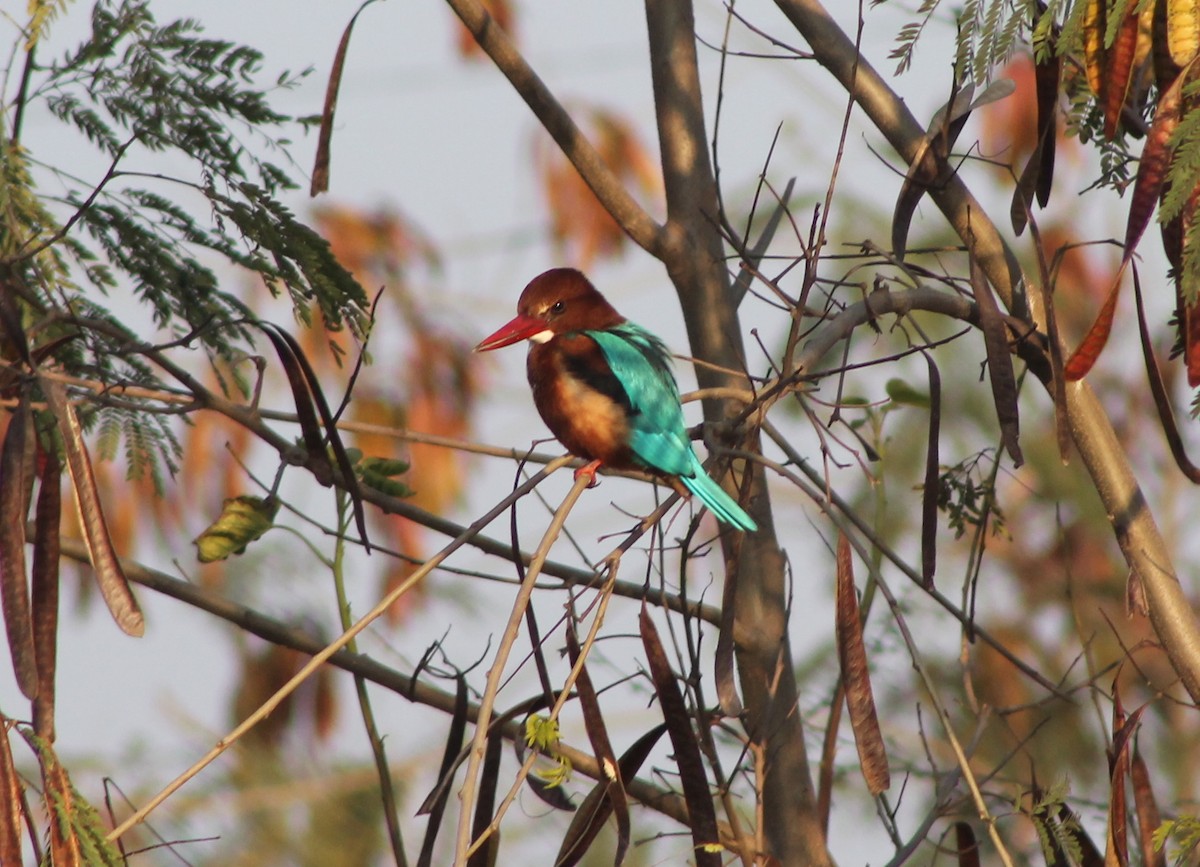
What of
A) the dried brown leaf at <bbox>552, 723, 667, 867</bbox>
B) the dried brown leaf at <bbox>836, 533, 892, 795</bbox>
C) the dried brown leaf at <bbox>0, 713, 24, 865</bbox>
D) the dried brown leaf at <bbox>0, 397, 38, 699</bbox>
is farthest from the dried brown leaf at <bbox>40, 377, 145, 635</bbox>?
the dried brown leaf at <bbox>836, 533, 892, 795</bbox>

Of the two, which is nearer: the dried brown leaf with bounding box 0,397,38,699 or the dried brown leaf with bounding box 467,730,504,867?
the dried brown leaf with bounding box 0,397,38,699

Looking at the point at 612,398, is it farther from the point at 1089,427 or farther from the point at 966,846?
the point at 966,846

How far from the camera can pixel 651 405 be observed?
3.14 meters

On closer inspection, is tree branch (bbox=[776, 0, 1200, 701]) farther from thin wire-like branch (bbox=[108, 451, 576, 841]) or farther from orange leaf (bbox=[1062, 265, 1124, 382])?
thin wire-like branch (bbox=[108, 451, 576, 841])

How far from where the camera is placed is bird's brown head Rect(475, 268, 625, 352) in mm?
3666

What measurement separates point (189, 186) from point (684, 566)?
3.80 ft

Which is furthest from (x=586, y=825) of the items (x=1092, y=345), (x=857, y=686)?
(x=1092, y=345)

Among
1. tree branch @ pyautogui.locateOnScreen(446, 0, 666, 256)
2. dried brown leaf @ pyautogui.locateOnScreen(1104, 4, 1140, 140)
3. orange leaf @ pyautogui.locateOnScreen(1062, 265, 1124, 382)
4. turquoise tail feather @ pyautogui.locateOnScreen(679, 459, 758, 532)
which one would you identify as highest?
tree branch @ pyautogui.locateOnScreen(446, 0, 666, 256)

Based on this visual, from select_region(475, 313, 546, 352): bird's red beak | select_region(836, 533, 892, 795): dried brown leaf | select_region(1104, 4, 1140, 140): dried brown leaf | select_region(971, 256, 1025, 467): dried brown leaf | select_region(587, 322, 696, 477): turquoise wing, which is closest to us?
select_region(836, 533, 892, 795): dried brown leaf

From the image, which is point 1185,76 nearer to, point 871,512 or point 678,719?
point 678,719

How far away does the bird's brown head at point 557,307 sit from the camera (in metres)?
3.67

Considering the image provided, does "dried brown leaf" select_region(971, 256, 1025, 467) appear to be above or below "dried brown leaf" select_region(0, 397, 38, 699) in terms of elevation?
above

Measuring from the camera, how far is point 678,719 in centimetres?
195

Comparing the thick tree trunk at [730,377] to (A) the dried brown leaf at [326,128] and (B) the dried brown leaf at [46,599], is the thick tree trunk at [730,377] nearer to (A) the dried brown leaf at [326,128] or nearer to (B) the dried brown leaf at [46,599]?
(A) the dried brown leaf at [326,128]
